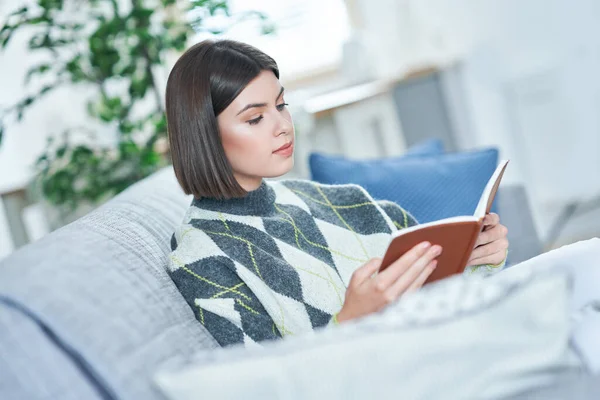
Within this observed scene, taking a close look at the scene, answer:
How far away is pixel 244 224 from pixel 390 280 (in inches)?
16.1

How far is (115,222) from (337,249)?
387mm

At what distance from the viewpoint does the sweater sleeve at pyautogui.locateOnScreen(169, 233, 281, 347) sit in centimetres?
116

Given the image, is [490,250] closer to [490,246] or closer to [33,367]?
[490,246]

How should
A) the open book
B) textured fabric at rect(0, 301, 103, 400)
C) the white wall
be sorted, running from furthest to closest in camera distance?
the white wall
the open book
textured fabric at rect(0, 301, 103, 400)

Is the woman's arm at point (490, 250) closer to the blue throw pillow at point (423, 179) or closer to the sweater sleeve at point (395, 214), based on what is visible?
the sweater sleeve at point (395, 214)

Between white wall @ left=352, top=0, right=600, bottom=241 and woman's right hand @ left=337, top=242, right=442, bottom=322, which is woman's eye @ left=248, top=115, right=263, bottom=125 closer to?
woman's right hand @ left=337, top=242, right=442, bottom=322

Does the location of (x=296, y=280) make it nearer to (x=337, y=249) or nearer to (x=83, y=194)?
(x=337, y=249)

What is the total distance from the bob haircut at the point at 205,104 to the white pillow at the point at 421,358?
57 centimetres

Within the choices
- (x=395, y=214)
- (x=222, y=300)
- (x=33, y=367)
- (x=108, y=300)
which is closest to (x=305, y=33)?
(x=395, y=214)

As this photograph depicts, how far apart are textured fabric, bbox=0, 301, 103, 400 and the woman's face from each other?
510mm

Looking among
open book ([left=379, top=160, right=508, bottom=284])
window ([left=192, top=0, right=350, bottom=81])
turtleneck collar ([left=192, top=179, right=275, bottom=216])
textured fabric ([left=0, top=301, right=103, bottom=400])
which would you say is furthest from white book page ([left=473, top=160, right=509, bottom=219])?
window ([left=192, top=0, right=350, bottom=81])

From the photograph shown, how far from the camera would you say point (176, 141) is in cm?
130

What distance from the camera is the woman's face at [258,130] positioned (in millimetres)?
1285

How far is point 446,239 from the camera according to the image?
102cm
